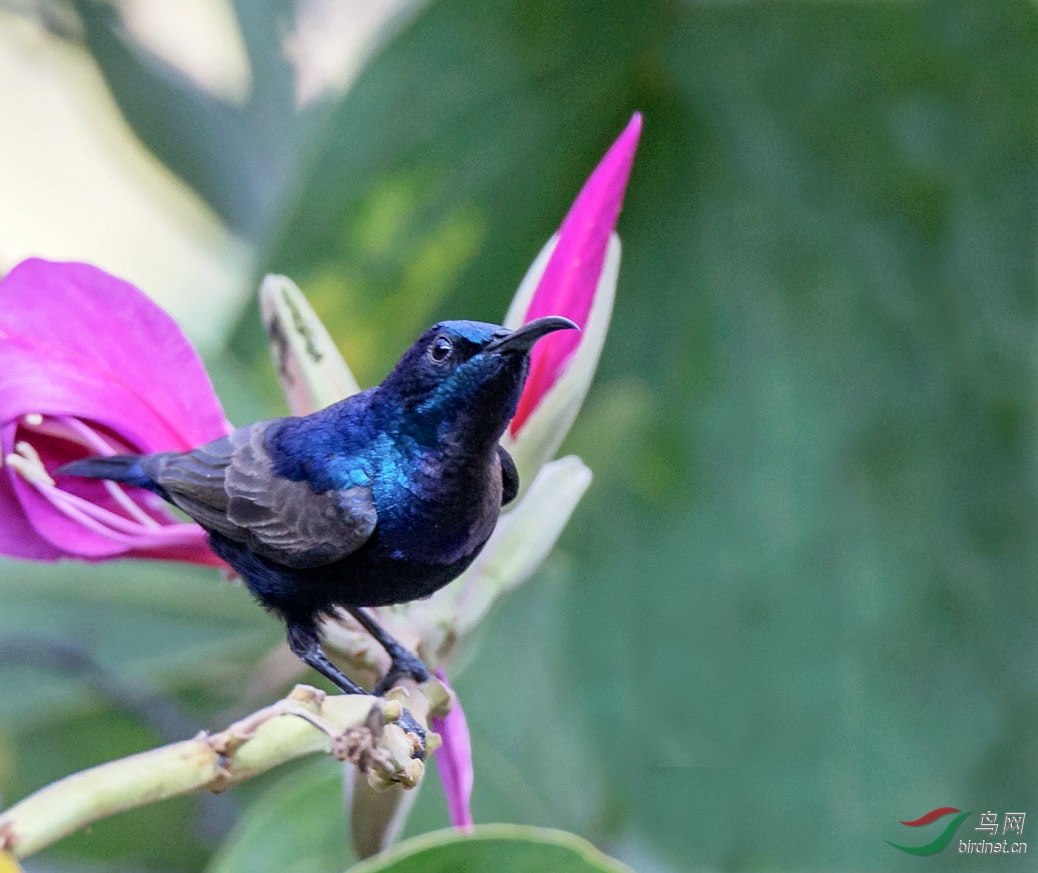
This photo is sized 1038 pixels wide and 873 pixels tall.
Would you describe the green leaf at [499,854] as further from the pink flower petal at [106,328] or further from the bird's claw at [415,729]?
the pink flower petal at [106,328]

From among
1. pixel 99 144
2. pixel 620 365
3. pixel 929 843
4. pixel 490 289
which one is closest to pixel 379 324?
pixel 490 289

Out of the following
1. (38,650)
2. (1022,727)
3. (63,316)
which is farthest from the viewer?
(1022,727)

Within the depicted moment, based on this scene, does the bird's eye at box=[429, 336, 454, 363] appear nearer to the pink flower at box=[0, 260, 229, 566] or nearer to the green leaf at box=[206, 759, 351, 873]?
the pink flower at box=[0, 260, 229, 566]

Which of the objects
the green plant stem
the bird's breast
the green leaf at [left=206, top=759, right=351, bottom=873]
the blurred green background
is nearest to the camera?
the green plant stem

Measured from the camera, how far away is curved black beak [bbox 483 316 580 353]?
29cm

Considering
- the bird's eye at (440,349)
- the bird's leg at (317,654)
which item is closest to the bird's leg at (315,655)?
the bird's leg at (317,654)

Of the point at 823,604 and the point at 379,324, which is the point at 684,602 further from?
the point at 379,324

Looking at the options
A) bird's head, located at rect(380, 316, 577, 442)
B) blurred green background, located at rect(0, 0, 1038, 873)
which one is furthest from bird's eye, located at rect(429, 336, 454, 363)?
blurred green background, located at rect(0, 0, 1038, 873)

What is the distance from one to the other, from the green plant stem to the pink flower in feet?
0.42

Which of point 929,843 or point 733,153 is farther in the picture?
point 733,153

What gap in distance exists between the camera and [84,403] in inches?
14.7

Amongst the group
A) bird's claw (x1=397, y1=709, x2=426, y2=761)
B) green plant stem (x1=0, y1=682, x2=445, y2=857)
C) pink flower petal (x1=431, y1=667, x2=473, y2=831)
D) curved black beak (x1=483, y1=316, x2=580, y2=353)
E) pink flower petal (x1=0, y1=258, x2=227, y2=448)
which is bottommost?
pink flower petal (x1=431, y1=667, x2=473, y2=831)

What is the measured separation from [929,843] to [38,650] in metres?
0.45

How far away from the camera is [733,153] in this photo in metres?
0.71
